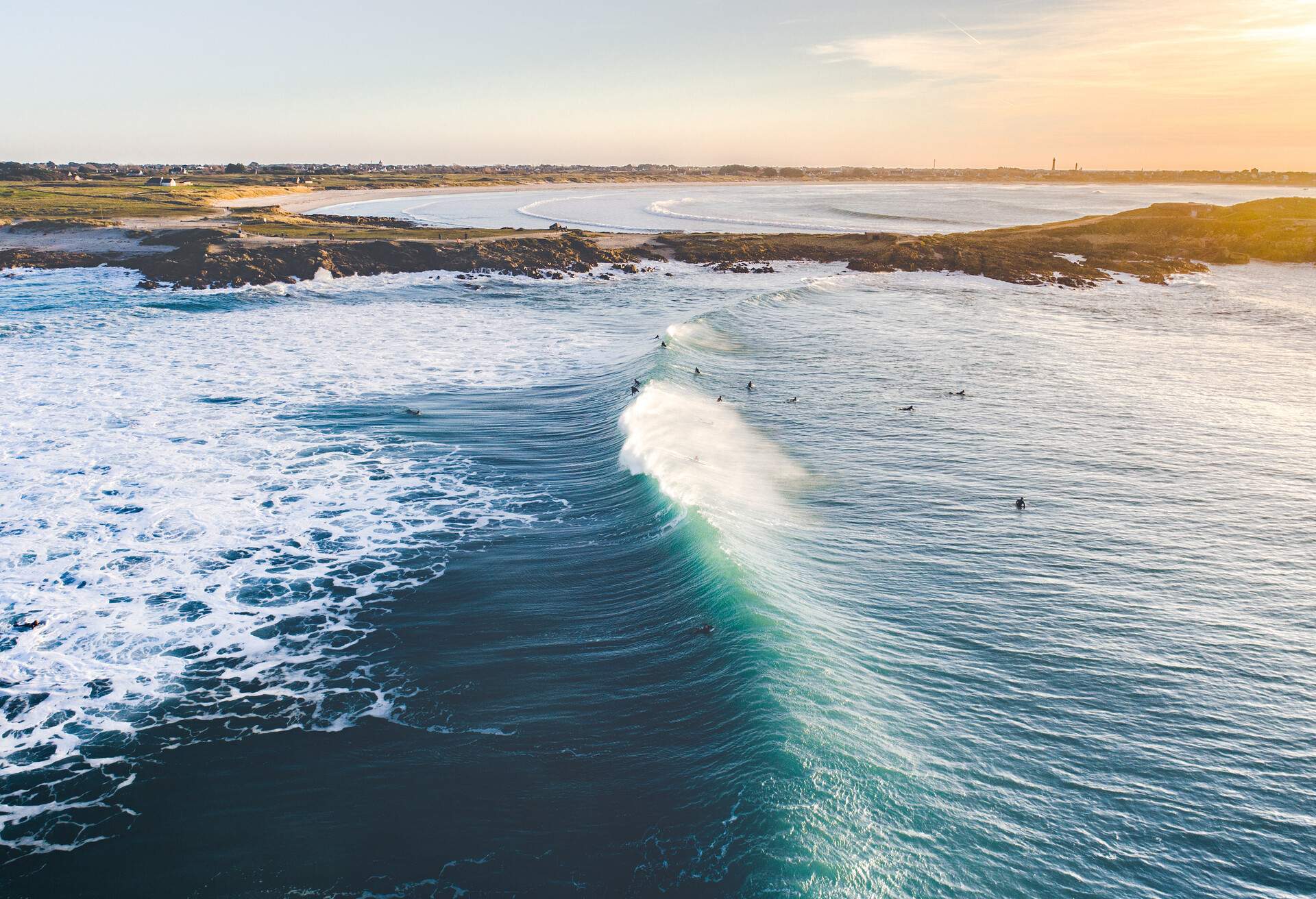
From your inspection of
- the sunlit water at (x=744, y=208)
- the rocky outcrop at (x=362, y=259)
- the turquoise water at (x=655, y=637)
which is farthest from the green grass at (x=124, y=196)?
the turquoise water at (x=655, y=637)

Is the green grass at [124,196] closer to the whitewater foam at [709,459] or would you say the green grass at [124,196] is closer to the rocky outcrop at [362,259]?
the rocky outcrop at [362,259]

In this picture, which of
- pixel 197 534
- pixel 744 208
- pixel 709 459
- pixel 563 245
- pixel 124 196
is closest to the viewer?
pixel 197 534

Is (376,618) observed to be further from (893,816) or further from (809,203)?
(809,203)

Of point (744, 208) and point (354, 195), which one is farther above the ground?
point (354, 195)

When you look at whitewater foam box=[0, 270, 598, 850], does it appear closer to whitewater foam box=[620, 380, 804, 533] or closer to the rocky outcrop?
whitewater foam box=[620, 380, 804, 533]

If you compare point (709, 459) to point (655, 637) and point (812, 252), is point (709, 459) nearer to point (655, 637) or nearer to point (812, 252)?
point (655, 637)

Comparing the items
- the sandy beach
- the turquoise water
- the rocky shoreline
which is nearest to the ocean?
the turquoise water

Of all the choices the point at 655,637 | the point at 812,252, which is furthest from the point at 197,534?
the point at 812,252
